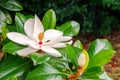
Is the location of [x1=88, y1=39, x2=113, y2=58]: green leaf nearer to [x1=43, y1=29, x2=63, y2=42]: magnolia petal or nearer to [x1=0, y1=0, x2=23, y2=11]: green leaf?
[x1=43, y1=29, x2=63, y2=42]: magnolia petal

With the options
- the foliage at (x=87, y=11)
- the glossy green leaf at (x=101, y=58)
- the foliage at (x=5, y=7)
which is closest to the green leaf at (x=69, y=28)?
the glossy green leaf at (x=101, y=58)

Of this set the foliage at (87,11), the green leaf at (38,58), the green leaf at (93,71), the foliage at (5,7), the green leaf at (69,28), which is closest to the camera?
the green leaf at (38,58)

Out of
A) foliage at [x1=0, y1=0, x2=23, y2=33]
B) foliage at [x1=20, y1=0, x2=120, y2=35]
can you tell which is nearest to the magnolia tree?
foliage at [x1=0, y1=0, x2=23, y2=33]

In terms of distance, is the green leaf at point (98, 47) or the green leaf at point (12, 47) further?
the green leaf at point (98, 47)

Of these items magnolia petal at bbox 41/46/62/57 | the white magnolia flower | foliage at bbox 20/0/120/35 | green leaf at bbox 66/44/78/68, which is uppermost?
the white magnolia flower

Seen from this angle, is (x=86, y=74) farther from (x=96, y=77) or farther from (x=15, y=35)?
(x=15, y=35)

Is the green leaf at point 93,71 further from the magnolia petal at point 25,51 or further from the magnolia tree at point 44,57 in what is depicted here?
the magnolia petal at point 25,51

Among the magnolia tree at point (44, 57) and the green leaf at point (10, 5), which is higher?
the magnolia tree at point (44, 57)
